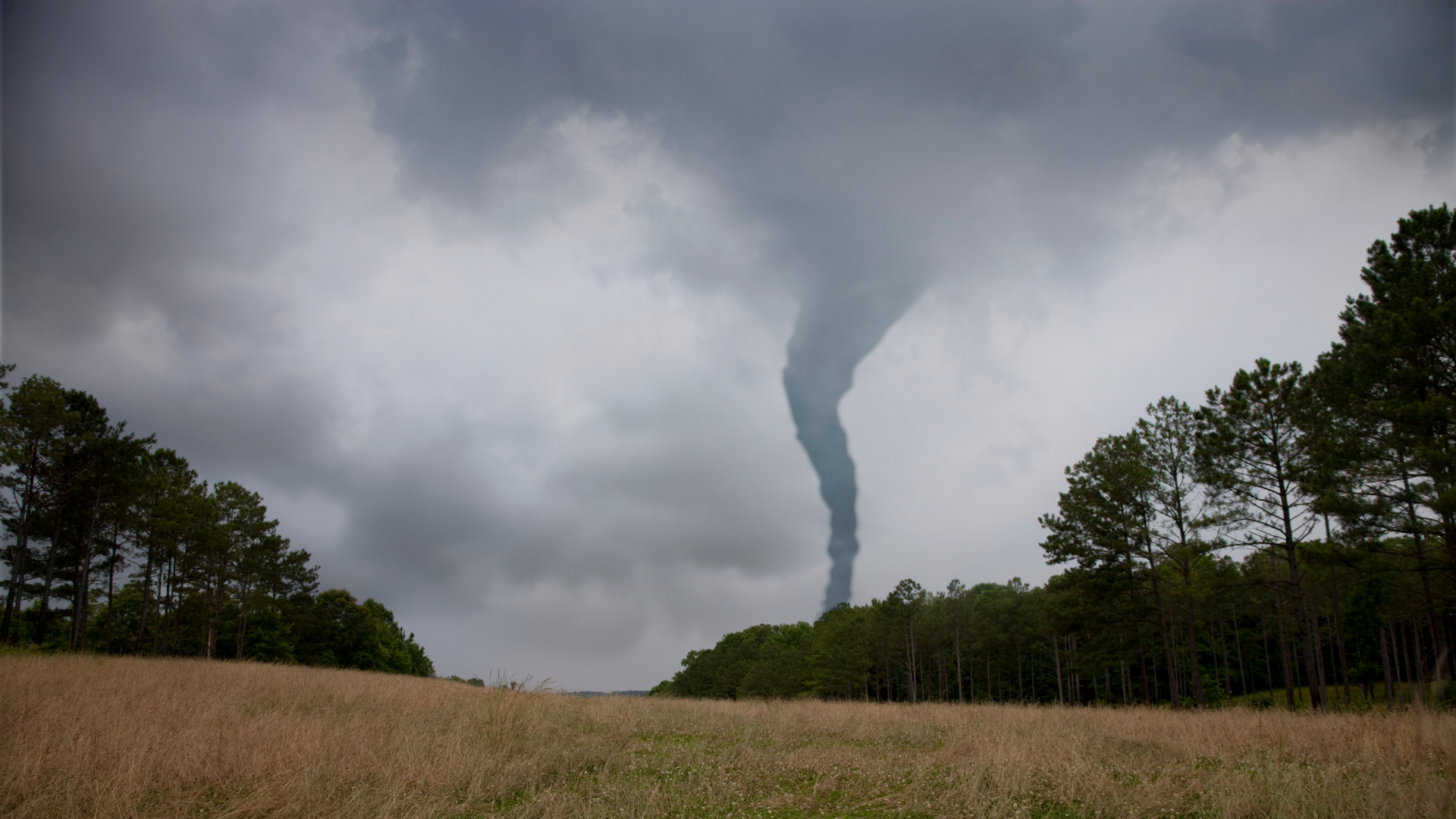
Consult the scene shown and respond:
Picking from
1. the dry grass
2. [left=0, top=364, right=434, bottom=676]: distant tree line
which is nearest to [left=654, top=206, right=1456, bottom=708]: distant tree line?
the dry grass

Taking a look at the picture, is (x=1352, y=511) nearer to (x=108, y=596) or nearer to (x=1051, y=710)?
(x=1051, y=710)

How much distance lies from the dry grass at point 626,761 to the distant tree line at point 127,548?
60.5 ft

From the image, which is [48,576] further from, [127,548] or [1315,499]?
[1315,499]

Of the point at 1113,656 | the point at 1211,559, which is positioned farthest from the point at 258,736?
the point at 1113,656

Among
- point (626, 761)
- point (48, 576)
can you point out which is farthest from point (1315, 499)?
point (48, 576)

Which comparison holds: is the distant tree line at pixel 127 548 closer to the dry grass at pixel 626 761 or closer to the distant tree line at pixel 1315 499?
the dry grass at pixel 626 761

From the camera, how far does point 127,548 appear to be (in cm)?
3388

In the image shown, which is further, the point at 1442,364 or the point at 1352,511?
the point at 1352,511

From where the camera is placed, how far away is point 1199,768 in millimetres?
8930

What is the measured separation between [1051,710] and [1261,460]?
13151mm

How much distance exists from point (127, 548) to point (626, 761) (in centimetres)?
3855

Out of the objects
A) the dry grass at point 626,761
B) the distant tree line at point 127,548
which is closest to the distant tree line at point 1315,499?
the dry grass at point 626,761

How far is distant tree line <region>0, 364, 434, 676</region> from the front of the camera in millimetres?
27688

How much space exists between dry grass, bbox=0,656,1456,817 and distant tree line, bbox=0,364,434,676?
18.5 meters
